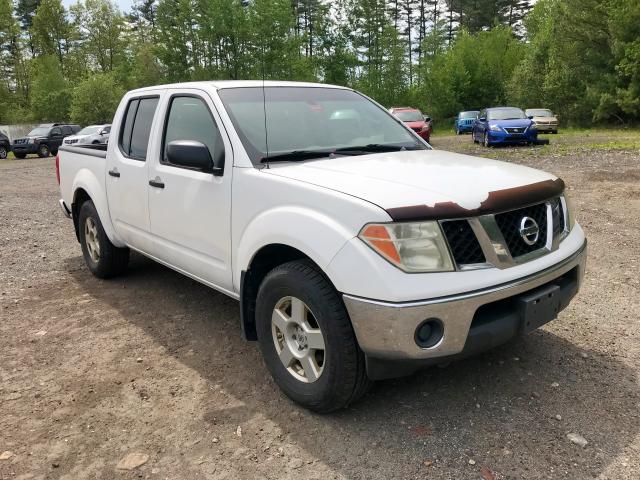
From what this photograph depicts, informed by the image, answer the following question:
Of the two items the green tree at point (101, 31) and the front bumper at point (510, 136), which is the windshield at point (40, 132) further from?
the green tree at point (101, 31)

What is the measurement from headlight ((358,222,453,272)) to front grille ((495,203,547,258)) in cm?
38

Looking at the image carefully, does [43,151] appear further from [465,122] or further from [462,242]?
[462,242]

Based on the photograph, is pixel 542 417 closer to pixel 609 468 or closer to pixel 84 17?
pixel 609 468

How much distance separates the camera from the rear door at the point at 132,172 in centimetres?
445

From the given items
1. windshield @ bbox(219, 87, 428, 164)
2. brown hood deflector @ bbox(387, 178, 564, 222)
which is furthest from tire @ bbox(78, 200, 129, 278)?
brown hood deflector @ bbox(387, 178, 564, 222)

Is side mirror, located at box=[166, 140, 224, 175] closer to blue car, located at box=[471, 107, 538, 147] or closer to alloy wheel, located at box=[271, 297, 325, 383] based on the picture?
alloy wheel, located at box=[271, 297, 325, 383]

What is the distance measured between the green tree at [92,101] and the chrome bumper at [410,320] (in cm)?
4892

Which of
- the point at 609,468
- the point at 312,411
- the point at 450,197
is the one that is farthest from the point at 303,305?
the point at 609,468

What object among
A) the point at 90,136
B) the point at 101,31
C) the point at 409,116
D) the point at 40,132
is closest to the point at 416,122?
the point at 409,116

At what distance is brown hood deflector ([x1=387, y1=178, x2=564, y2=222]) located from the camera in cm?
255

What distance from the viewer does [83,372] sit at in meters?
3.72

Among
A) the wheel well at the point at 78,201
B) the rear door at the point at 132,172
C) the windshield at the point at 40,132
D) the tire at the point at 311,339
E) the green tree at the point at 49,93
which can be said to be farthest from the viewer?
the green tree at the point at 49,93

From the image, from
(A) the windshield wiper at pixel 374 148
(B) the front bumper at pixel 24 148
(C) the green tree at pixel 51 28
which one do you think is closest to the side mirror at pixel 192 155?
(A) the windshield wiper at pixel 374 148

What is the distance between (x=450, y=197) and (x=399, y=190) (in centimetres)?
25
